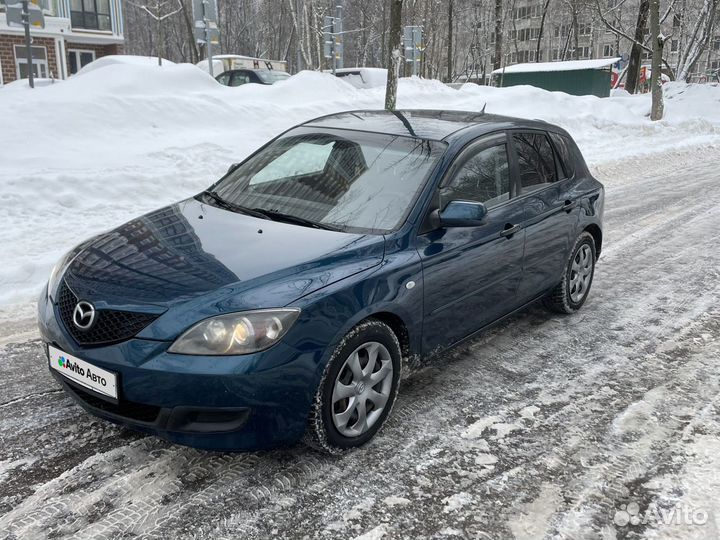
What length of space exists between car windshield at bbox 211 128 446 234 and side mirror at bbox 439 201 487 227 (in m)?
0.22

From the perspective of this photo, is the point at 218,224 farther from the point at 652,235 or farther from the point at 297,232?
the point at 652,235

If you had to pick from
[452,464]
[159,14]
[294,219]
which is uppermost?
[159,14]

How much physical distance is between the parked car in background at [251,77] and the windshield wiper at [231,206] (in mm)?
17326

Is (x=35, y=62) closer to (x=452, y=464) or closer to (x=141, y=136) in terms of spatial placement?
(x=141, y=136)

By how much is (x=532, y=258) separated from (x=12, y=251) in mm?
4754

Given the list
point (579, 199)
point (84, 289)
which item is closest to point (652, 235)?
point (579, 199)

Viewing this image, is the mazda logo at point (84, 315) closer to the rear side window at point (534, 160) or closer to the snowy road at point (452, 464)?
the snowy road at point (452, 464)

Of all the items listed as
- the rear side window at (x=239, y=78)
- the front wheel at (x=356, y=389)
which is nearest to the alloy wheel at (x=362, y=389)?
the front wheel at (x=356, y=389)

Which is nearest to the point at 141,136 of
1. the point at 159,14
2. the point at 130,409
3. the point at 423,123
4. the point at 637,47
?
the point at 423,123

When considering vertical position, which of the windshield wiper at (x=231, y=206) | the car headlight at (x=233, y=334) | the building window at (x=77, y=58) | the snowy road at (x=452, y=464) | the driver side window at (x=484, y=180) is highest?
the building window at (x=77, y=58)

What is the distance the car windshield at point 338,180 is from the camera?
379cm

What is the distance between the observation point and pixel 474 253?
13.2 ft

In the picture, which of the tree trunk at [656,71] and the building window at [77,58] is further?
the building window at [77,58]

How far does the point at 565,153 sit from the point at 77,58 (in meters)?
37.4
